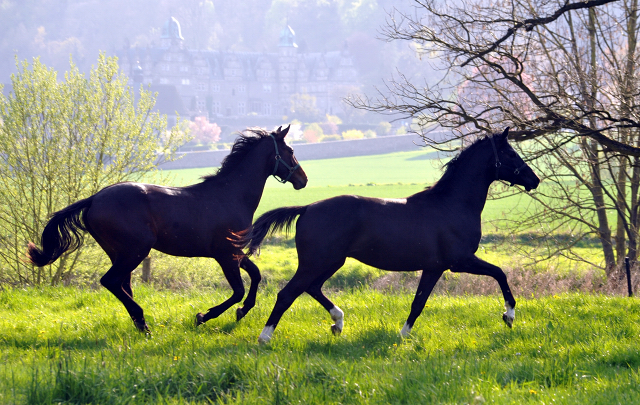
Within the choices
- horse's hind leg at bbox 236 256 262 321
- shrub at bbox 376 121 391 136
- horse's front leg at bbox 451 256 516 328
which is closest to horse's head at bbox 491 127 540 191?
horse's front leg at bbox 451 256 516 328

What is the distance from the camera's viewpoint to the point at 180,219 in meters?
6.11

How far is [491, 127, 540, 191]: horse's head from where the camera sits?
247 inches

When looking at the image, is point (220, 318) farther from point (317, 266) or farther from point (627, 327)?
point (627, 327)

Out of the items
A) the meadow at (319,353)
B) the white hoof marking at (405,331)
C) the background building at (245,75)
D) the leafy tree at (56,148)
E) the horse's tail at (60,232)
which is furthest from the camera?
the background building at (245,75)

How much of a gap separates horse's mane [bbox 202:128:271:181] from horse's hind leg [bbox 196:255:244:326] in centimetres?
102

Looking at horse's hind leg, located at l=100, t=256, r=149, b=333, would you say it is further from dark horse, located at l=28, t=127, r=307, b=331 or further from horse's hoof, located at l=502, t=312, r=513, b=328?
horse's hoof, located at l=502, t=312, r=513, b=328

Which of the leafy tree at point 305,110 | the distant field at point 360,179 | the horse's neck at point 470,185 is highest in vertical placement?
the leafy tree at point 305,110

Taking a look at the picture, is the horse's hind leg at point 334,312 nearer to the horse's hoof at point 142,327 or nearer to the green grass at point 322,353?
the green grass at point 322,353

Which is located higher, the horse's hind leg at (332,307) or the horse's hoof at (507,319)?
the horse's hind leg at (332,307)

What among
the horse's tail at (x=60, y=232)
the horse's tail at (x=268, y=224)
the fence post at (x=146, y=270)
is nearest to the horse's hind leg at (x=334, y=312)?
the horse's tail at (x=268, y=224)

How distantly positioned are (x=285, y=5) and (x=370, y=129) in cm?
7768

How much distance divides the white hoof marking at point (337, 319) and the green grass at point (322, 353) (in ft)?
0.40

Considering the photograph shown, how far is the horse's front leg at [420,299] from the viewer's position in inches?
223

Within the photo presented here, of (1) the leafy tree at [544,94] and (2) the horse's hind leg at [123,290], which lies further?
(1) the leafy tree at [544,94]
